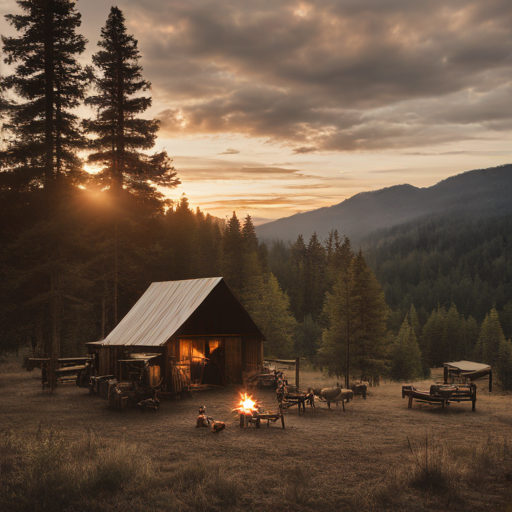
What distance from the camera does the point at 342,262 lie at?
77688 millimetres

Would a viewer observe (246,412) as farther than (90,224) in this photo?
No

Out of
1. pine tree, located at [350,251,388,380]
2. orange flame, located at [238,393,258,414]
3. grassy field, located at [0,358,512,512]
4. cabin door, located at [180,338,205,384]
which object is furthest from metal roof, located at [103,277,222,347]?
pine tree, located at [350,251,388,380]

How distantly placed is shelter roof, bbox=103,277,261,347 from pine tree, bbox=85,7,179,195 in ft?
34.9

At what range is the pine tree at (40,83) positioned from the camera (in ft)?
75.6

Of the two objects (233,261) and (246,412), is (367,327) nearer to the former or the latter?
(233,261)

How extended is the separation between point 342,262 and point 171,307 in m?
58.8

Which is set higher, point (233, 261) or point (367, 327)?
point (233, 261)

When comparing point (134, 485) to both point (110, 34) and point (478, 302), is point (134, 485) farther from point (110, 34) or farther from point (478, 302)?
point (478, 302)

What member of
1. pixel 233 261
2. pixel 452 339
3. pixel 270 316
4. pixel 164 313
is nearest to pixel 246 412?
pixel 164 313

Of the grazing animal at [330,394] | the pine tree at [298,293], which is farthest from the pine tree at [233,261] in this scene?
the grazing animal at [330,394]

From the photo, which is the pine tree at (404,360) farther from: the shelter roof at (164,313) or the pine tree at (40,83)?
the pine tree at (40,83)

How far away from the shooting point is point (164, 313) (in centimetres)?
2216

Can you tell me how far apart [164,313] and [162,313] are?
18 cm

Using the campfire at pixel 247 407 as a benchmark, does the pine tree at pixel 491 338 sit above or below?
below
